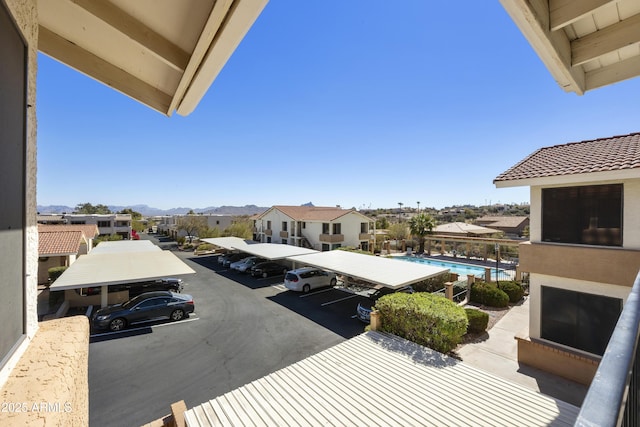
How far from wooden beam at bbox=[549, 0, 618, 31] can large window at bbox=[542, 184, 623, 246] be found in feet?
27.4

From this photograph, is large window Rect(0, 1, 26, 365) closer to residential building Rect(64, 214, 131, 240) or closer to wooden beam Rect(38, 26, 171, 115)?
wooden beam Rect(38, 26, 171, 115)

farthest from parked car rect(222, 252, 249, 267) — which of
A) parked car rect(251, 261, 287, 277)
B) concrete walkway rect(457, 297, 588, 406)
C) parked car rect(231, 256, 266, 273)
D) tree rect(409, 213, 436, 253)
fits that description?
concrete walkway rect(457, 297, 588, 406)

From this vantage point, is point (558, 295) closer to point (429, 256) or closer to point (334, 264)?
point (334, 264)

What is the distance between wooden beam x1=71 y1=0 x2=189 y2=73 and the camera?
2.37 meters

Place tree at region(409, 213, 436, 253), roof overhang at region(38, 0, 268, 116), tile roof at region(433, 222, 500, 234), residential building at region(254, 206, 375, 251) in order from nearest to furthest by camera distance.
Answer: roof overhang at region(38, 0, 268, 116) < tile roof at region(433, 222, 500, 234) < residential building at region(254, 206, 375, 251) < tree at region(409, 213, 436, 253)

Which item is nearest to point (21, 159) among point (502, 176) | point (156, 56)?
point (156, 56)

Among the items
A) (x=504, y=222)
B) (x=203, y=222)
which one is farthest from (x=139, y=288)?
(x=504, y=222)

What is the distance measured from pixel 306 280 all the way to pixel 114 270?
11622 mm

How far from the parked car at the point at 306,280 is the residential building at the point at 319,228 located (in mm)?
11470

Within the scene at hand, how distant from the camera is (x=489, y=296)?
1650 cm

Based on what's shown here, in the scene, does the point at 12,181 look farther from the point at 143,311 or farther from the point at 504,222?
the point at 504,222

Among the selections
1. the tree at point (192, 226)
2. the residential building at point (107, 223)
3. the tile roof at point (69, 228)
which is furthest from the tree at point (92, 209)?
the tile roof at point (69, 228)

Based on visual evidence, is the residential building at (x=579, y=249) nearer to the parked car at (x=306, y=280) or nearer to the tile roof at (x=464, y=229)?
the parked car at (x=306, y=280)

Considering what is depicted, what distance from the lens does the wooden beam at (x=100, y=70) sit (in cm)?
285
